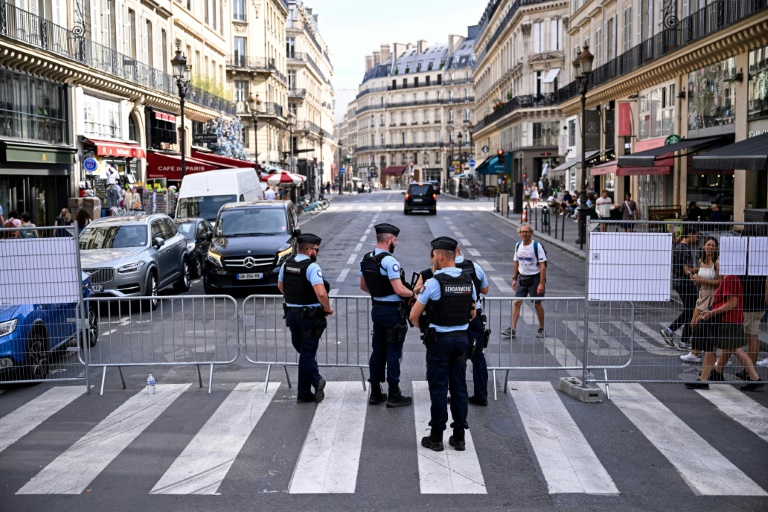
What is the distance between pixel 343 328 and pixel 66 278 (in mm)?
4359

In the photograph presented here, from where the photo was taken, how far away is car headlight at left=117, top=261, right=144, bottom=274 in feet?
48.7

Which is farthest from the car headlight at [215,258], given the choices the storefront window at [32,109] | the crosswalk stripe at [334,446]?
the storefront window at [32,109]

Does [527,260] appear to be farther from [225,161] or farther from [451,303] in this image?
[225,161]

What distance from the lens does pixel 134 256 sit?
50.3 ft

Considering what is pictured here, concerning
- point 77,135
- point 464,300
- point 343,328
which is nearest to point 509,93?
point 77,135

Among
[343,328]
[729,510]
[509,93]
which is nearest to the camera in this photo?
[729,510]

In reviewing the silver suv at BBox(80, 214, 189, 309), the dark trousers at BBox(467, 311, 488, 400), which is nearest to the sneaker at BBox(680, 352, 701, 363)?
the dark trousers at BBox(467, 311, 488, 400)

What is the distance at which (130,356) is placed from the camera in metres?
10.6

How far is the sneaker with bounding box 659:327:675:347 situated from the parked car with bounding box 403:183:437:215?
38.0m

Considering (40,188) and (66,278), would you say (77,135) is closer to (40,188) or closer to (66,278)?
(40,188)

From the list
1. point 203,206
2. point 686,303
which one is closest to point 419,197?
point 203,206

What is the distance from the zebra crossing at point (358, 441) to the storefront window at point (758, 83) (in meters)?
14.6

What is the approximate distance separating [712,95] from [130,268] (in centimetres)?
1846

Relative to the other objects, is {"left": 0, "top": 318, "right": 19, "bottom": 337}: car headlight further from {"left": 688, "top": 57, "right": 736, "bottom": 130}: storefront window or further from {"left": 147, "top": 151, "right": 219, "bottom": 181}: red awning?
{"left": 147, "top": 151, "right": 219, "bottom": 181}: red awning
